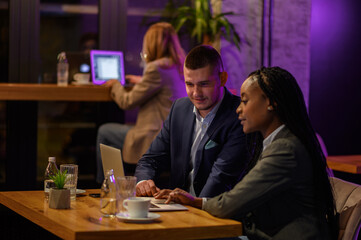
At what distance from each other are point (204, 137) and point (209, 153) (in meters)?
0.09

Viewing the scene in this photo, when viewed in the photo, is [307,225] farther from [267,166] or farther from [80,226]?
[80,226]

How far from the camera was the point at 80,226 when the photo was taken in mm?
2129

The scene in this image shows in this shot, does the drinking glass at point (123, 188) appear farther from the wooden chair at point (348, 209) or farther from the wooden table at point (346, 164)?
the wooden table at point (346, 164)

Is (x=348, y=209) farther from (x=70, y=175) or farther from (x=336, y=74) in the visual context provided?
(x=336, y=74)

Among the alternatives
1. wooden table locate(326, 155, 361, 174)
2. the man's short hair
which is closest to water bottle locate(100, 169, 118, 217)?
the man's short hair

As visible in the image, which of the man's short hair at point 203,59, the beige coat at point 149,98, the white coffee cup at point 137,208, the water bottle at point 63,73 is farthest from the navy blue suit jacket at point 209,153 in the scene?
the water bottle at point 63,73

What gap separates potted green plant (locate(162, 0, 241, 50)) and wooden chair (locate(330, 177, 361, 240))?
10.7ft

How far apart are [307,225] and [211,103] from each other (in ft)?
3.29

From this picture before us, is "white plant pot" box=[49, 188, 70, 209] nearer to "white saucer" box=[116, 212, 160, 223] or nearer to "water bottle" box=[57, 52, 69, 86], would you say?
"white saucer" box=[116, 212, 160, 223]

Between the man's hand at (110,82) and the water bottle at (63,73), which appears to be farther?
the water bottle at (63,73)

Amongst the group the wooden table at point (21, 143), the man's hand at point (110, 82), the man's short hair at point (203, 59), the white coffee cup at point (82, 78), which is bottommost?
the wooden table at point (21, 143)

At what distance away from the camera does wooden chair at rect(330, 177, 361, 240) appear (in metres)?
2.52

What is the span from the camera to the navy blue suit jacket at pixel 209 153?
9.85 ft

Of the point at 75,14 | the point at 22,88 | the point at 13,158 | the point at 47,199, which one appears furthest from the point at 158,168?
the point at 75,14
